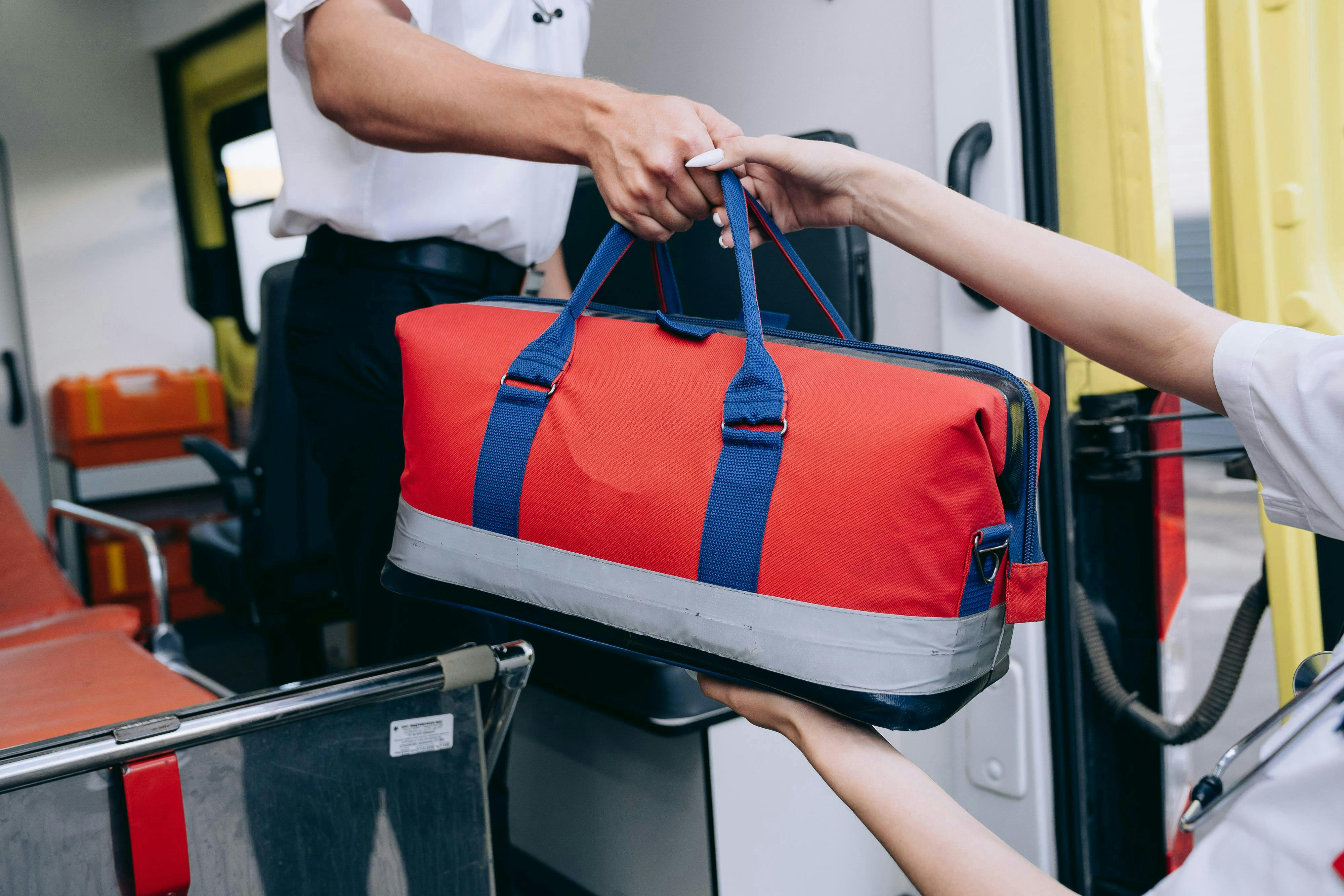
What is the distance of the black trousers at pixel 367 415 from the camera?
114cm

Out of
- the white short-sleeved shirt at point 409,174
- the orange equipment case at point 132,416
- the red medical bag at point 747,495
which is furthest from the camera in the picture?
the orange equipment case at point 132,416

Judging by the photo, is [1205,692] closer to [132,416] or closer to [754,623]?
[754,623]

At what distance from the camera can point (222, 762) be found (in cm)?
→ 87

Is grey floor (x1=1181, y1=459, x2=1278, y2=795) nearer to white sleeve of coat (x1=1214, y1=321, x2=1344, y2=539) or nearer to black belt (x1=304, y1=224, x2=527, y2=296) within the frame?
white sleeve of coat (x1=1214, y1=321, x2=1344, y2=539)

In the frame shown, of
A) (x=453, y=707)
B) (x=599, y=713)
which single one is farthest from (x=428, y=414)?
(x=599, y=713)

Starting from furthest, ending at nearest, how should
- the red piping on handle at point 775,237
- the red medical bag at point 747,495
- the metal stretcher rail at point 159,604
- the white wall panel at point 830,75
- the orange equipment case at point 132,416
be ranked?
the orange equipment case at point 132,416, the metal stretcher rail at point 159,604, the white wall panel at point 830,75, the red piping on handle at point 775,237, the red medical bag at point 747,495

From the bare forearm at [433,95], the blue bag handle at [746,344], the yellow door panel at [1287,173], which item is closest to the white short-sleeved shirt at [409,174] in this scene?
the bare forearm at [433,95]

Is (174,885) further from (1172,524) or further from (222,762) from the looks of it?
(1172,524)

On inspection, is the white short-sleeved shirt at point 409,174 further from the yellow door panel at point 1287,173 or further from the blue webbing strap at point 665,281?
the yellow door panel at point 1287,173

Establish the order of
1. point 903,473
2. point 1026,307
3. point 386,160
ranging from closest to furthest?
point 903,473, point 1026,307, point 386,160

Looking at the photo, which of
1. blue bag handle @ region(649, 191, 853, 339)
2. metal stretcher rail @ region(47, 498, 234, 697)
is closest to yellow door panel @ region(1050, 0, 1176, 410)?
blue bag handle @ region(649, 191, 853, 339)

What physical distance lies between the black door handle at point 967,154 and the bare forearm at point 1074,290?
46 cm

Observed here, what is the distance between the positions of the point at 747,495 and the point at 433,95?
1.63 feet

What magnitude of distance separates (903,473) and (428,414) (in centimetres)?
48
